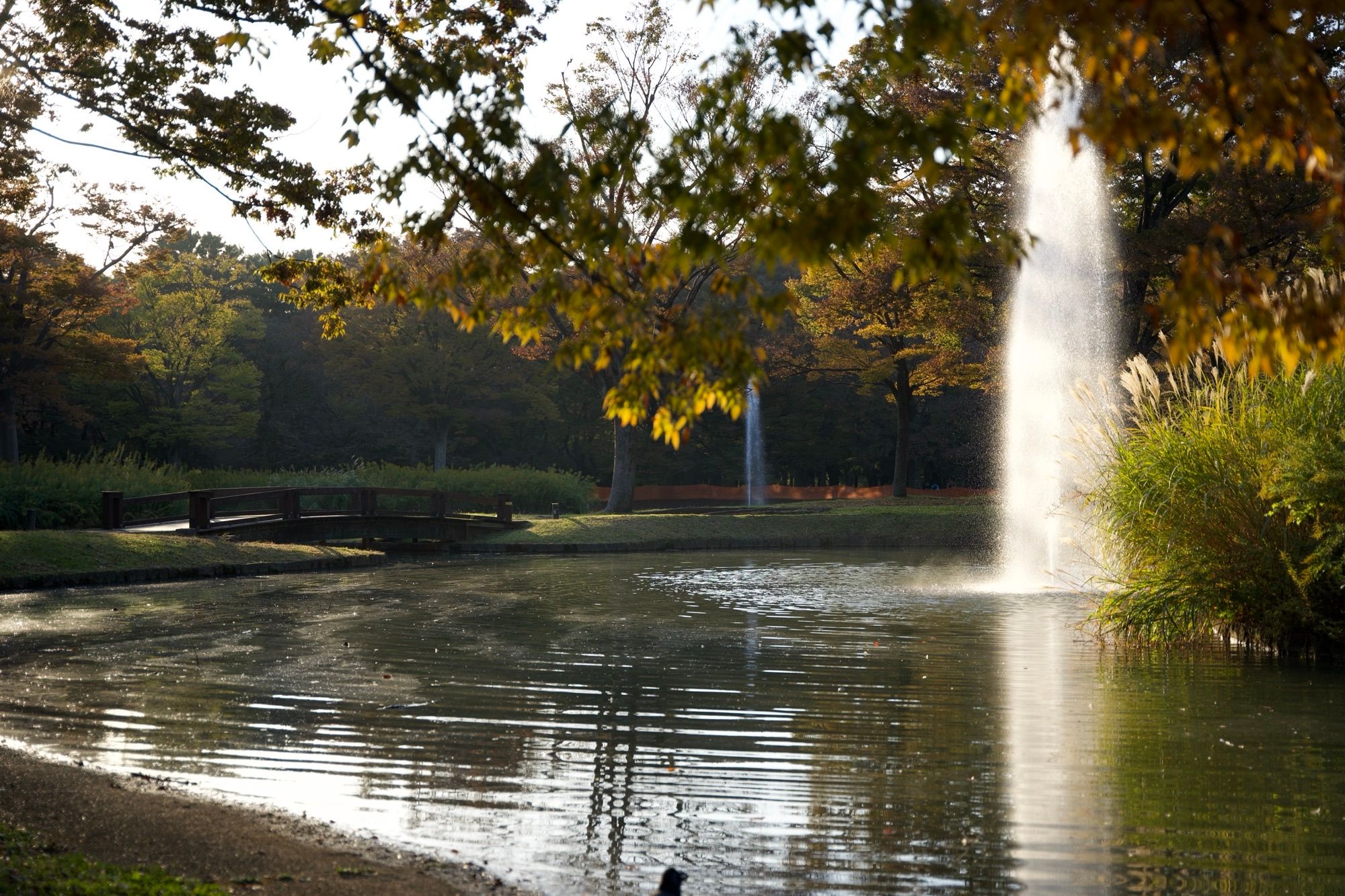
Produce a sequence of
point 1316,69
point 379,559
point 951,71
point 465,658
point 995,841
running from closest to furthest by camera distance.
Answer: point 1316,69
point 995,841
point 465,658
point 379,559
point 951,71

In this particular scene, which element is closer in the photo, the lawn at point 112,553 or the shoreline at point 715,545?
the lawn at point 112,553

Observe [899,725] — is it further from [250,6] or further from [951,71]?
[951,71]

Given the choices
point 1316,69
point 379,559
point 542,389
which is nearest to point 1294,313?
point 1316,69

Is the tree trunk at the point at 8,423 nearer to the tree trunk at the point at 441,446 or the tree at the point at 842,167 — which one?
the tree trunk at the point at 441,446

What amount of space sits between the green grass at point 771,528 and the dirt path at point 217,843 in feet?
69.5

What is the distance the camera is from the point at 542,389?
5512 cm

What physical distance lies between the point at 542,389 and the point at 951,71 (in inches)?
1199

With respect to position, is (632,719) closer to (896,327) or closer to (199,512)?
(199,512)

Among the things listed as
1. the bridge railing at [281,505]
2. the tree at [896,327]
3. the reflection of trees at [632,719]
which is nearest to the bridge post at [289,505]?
the bridge railing at [281,505]

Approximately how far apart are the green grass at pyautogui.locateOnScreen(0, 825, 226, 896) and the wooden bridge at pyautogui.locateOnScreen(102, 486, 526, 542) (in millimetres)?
19043

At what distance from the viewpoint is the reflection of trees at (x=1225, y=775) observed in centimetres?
512

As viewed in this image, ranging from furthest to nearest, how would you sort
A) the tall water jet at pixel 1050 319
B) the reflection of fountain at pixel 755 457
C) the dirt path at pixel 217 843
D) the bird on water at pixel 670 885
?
the reflection of fountain at pixel 755 457
the tall water jet at pixel 1050 319
the dirt path at pixel 217 843
the bird on water at pixel 670 885

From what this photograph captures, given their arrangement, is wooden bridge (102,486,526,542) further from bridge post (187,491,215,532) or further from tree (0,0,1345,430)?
tree (0,0,1345,430)

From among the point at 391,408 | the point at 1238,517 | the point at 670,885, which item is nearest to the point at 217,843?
the point at 670,885
